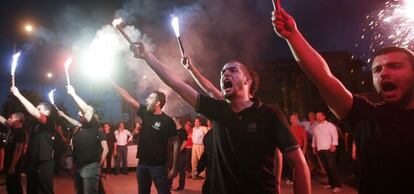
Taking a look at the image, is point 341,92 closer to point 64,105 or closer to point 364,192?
point 364,192

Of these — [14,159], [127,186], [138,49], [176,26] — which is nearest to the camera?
[138,49]

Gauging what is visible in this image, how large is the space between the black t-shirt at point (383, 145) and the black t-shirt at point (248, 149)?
0.90m

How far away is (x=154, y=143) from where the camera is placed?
20.0ft

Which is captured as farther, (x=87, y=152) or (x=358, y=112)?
(x=87, y=152)

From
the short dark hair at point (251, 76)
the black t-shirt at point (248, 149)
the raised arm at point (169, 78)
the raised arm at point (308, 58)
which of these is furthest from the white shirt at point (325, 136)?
the raised arm at point (308, 58)

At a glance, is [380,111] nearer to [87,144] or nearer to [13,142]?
[87,144]

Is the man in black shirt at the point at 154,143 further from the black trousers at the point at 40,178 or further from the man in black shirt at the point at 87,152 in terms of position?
the black trousers at the point at 40,178

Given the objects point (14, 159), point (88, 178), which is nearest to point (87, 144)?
point (88, 178)

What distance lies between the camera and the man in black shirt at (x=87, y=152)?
6609mm

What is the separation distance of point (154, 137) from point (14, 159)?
4.02 metres

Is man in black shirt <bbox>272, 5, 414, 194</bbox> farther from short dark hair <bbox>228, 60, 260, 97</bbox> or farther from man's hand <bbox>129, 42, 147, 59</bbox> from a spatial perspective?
man's hand <bbox>129, 42, 147, 59</bbox>

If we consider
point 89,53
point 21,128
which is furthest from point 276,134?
point 21,128

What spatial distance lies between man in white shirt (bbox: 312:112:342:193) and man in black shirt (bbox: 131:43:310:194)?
7.51 meters

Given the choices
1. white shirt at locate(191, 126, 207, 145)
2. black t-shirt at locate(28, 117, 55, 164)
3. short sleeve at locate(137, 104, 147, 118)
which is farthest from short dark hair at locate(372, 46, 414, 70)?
white shirt at locate(191, 126, 207, 145)
